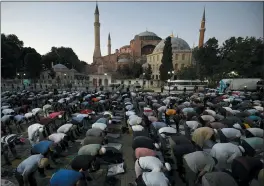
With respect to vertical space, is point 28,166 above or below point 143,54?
below

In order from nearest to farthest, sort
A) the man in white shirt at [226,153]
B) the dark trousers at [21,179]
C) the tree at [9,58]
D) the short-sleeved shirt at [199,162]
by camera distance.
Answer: the short-sleeved shirt at [199,162], the dark trousers at [21,179], the man in white shirt at [226,153], the tree at [9,58]

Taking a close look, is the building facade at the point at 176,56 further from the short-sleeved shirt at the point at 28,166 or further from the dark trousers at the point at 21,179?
the dark trousers at the point at 21,179

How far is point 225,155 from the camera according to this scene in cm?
505

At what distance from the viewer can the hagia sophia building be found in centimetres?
5991

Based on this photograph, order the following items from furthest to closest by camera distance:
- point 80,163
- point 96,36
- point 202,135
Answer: point 96,36
point 202,135
point 80,163

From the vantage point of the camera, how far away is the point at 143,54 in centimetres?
7319

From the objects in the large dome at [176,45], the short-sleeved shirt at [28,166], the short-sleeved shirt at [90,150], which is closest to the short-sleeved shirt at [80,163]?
the short-sleeved shirt at [90,150]

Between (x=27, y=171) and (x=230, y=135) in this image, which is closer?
(x=27, y=171)

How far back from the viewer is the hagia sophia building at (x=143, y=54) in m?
59.9

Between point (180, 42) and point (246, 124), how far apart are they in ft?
205

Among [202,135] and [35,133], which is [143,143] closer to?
[202,135]

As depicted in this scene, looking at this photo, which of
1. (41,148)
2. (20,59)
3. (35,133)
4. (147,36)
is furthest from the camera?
(147,36)

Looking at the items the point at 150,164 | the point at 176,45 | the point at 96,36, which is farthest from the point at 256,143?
the point at 96,36

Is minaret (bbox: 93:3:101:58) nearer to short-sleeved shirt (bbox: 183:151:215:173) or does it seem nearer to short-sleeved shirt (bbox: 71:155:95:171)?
short-sleeved shirt (bbox: 71:155:95:171)
